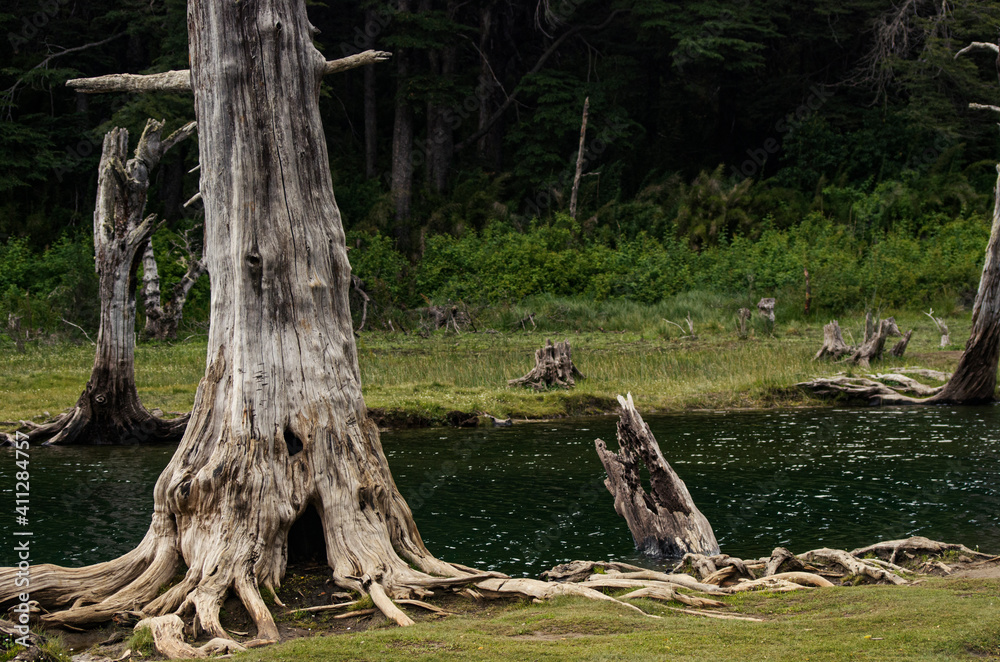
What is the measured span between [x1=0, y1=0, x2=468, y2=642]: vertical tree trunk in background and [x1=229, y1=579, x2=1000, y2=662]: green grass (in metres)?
1.26

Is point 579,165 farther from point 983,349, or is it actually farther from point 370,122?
point 983,349

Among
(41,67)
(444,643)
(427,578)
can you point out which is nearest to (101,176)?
(427,578)

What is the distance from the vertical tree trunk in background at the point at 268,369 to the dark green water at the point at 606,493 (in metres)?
2.19

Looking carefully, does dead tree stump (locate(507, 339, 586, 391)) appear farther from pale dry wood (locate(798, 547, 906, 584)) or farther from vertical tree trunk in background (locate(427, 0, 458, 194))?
vertical tree trunk in background (locate(427, 0, 458, 194))

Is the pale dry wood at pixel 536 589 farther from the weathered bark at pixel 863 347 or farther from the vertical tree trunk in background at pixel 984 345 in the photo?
the weathered bark at pixel 863 347

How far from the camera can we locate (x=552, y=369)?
20.2 metres

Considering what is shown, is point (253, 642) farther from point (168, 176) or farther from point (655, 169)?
point (655, 169)

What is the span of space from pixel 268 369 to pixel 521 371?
1397cm

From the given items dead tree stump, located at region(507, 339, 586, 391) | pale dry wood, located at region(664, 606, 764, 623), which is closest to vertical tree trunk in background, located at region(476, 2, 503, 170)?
dead tree stump, located at region(507, 339, 586, 391)

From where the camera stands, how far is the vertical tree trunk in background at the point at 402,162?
3784cm

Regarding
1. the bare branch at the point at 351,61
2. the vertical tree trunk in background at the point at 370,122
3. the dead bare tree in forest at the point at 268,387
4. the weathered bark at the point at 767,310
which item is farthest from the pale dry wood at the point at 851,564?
the vertical tree trunk in background at the point at 370,122

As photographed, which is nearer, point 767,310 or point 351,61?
point 351,61

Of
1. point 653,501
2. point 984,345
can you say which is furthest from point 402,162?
point 653,501

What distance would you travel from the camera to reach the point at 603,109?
40688 millimetres
